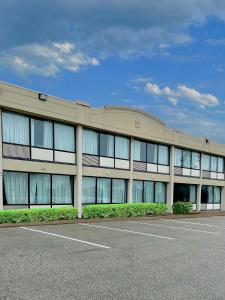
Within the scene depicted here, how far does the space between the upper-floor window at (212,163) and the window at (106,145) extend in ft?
43.9

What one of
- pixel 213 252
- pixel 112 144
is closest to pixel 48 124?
pixel 112 144

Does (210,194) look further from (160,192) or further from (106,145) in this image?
(106,145)

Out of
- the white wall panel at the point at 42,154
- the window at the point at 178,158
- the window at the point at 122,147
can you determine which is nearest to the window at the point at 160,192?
the window at the point at 178,158

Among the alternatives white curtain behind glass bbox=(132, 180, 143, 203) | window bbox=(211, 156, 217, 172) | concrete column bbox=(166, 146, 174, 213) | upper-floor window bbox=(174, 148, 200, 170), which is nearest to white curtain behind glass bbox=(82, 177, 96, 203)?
white curtain behind glass bbox=(132, 180, 143, 203)

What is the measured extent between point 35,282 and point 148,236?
23.8 feet

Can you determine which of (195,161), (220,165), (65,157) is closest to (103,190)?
(65,157)

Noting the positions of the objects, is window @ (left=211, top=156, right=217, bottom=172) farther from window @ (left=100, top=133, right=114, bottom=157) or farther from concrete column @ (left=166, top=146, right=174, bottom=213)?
window @ (left=100, top=133, right=114, bottom=157)

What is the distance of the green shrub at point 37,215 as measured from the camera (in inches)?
603

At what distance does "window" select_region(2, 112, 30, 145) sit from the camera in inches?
661

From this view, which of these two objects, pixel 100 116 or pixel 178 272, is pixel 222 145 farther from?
pixel 178 272

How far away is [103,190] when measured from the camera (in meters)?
22.5

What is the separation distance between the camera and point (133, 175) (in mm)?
24422

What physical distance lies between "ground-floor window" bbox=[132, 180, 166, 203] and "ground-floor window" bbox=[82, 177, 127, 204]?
1.41 metres

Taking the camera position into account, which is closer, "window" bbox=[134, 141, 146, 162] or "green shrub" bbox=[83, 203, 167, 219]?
"green shrub" bbox=[83, 203, 167, 219]
